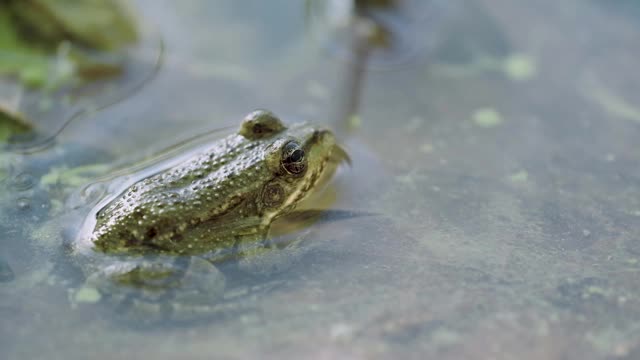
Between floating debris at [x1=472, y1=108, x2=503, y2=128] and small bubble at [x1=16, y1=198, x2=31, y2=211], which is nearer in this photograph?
small bubble at [x1=16, y1=198, x2=31, y2=211]

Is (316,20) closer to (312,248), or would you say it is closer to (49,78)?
(49,78)

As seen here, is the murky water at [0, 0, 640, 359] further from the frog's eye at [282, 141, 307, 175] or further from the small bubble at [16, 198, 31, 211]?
the frog's eye at [282, 141, 307, 175]

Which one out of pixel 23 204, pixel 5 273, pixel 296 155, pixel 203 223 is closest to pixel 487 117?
pixel 296 155

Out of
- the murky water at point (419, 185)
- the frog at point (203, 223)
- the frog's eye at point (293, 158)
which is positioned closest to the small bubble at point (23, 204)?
the murky water at point (419, 185)

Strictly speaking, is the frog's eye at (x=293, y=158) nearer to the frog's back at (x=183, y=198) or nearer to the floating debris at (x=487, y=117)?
the frog's back at (x=183, y=198)

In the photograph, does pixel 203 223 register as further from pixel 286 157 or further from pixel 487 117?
pixel 487 117

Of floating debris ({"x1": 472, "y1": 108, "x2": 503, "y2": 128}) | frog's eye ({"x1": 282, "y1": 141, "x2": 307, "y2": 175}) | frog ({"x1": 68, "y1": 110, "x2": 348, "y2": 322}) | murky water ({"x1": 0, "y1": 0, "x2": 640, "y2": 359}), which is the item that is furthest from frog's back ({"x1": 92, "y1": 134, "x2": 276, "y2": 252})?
floating debris ({"x1": 472, "y1": 108, "x2": 503, "y2": 128})

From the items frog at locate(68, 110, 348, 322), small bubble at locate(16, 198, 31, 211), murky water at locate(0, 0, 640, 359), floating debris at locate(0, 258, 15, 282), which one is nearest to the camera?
murky water at locate(0, 0, 640, 359)
